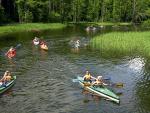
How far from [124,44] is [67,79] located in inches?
932

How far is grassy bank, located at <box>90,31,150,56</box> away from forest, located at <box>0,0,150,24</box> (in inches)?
1680

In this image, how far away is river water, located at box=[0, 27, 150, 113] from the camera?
101 ft

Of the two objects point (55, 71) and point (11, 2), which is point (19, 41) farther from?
point (11, 2)

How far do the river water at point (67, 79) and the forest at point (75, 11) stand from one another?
43338 mm

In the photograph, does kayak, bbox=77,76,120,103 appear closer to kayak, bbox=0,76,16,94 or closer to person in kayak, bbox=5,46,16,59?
kayak, bbox=0,76,16,94

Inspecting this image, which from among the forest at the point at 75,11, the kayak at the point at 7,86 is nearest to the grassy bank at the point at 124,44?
the kayak at the point at 7,86

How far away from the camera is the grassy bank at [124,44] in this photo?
57.1 m

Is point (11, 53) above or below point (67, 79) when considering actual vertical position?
above

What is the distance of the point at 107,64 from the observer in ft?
158

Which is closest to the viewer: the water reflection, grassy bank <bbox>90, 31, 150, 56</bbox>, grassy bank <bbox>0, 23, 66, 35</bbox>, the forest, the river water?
the river water

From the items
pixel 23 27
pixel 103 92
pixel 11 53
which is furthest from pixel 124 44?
pixel 23 27

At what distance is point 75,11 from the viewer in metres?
129

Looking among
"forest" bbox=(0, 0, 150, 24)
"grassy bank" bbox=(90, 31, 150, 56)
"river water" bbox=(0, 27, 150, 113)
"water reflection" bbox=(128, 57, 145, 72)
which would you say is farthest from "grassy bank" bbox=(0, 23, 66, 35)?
"water reflection" bbox=(128, 57, 145, 72)

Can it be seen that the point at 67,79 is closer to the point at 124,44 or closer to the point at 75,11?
the point at 124,44
